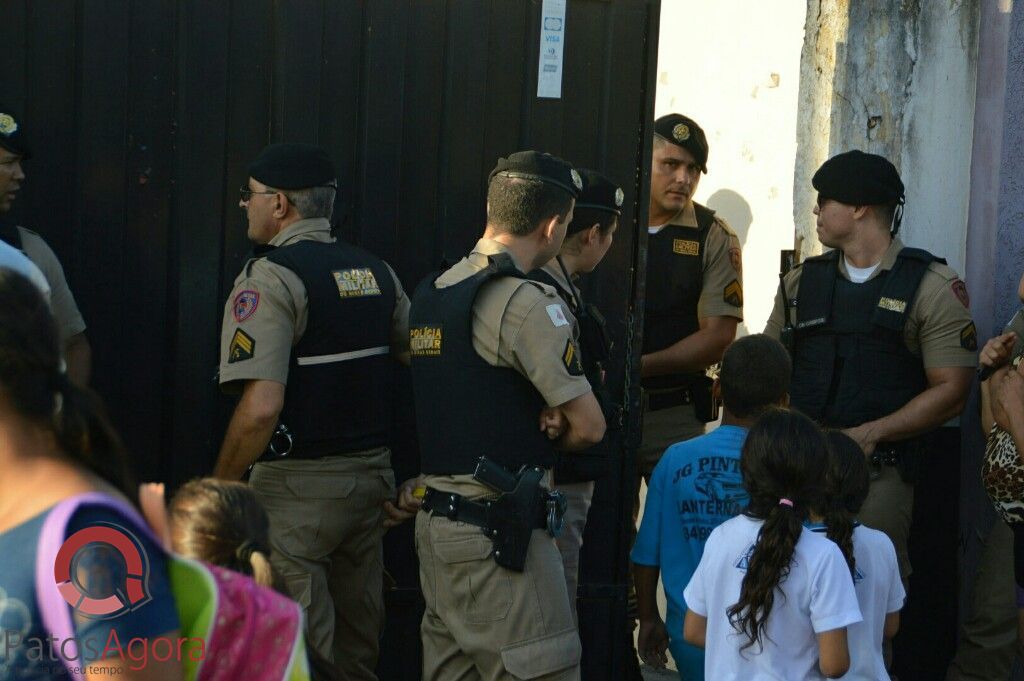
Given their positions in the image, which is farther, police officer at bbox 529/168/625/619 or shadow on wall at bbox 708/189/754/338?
shadow on wall at bbox 708/189/754/338

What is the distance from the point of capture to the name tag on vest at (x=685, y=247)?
4.87 meters

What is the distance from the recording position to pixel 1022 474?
11.7ft

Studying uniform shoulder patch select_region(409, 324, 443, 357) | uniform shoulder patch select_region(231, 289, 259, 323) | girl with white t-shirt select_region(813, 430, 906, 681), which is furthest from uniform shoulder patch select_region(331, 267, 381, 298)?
girl with white t-shirt select_region(813, 430, 906, 681)

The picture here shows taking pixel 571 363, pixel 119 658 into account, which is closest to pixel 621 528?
pixel 571 363

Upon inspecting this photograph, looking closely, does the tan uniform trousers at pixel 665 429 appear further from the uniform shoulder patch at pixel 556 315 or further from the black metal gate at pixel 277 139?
the uniform shoulder patch at pixel 556 315

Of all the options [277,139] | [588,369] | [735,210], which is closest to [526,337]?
[588,369]

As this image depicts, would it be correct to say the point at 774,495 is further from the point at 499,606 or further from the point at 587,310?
the point at 587,310

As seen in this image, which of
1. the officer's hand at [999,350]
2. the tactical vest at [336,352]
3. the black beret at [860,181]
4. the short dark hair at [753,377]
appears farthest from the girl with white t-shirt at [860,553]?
the black beret at [860,181]

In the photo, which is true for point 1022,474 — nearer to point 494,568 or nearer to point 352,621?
point 494,568

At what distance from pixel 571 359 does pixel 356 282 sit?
2.59ft

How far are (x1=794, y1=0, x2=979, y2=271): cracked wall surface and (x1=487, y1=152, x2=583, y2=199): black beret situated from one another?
1.79m

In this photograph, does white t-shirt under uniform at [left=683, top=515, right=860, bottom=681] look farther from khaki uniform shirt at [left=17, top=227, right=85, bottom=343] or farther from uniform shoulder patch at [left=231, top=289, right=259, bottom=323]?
khaki uniform shirt at [left=17, top=227, right=85, bottom=343]

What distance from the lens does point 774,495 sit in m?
2.84

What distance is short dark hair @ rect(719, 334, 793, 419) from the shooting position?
3.31m
